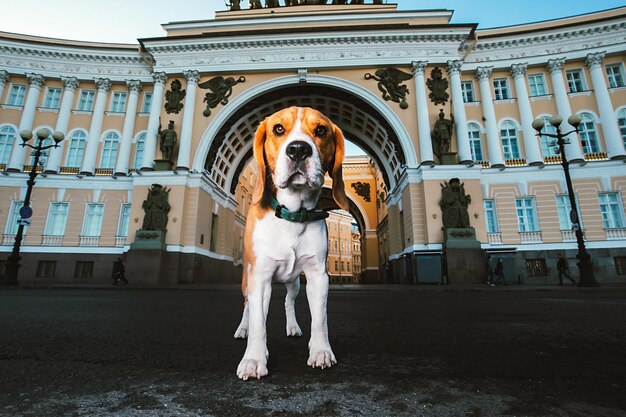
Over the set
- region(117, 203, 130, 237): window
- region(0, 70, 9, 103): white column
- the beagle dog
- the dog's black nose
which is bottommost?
the beagle dog

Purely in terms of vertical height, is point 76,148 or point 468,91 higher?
point 468,91

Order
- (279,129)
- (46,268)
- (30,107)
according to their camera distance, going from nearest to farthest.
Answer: (279,129) → (46,268) → (30,107)

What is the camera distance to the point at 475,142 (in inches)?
812

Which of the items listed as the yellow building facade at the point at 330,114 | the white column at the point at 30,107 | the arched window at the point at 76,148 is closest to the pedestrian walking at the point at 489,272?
the yellow building facade at the point at 330,114

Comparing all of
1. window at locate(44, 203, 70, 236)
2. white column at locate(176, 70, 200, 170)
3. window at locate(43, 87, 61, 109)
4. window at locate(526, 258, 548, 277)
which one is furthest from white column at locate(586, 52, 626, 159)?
window at locate(43, 87, 61, 109)

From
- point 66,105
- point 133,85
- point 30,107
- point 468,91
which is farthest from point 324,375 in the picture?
point 30,107

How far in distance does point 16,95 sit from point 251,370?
30294 millimetres

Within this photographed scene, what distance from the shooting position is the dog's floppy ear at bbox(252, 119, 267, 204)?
165cm

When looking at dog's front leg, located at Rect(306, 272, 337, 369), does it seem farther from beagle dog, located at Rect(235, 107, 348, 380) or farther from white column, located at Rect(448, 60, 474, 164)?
white column, located at Rect(448, 60, 474, 164)

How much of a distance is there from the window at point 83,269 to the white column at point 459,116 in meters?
22.8

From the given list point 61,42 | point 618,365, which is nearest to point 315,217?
point 618,365

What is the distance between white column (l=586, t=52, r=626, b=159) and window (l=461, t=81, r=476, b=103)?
6.89 metres

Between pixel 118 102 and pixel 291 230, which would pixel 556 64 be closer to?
pixel 291 230

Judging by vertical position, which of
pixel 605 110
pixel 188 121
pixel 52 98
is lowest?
pixel 188 121
